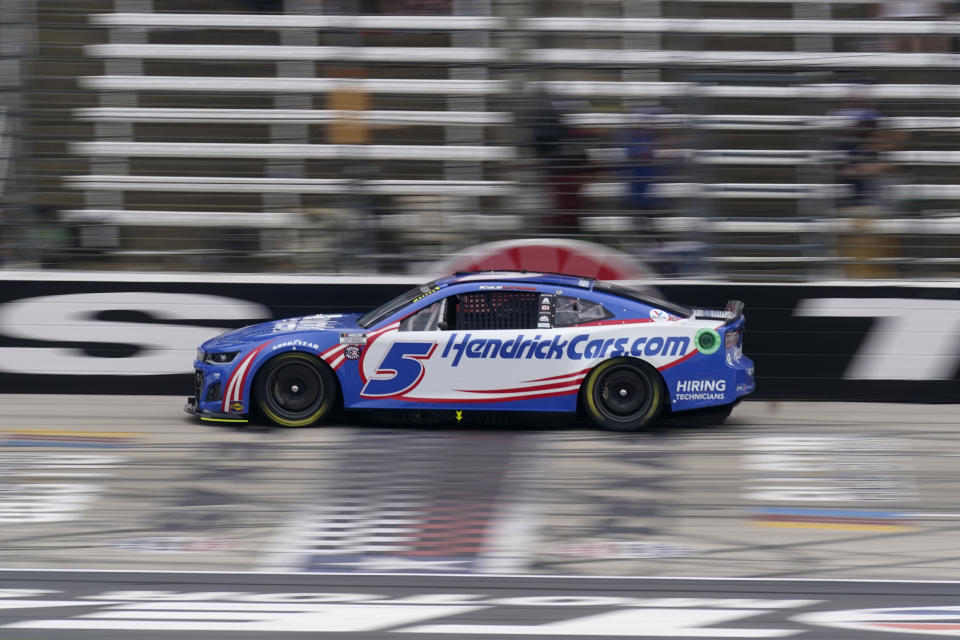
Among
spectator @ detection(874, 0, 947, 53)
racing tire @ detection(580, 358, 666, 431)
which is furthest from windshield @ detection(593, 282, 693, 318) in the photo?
spectator @ detection(874, 0, 947, 53)

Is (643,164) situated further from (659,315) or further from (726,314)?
(659,315)

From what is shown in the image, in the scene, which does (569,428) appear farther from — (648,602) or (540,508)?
(648,602)

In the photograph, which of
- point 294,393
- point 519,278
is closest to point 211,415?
point 294,393

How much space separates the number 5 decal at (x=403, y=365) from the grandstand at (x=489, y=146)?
1920 millimetres

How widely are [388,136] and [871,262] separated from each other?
4263 mm

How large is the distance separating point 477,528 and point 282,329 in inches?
125

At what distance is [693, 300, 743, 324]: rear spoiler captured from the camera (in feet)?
30.0

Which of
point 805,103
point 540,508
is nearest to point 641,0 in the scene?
point 805,103

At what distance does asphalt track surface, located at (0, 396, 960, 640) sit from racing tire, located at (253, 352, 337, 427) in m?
0.14

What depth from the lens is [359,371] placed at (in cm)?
900

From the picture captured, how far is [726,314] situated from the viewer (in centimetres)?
Result: 929

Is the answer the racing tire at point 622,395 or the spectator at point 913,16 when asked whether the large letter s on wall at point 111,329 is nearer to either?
the racing tire at point 622,395

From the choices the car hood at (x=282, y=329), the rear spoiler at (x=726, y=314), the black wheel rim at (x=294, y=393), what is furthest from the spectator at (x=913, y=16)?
the black wheel rim at (x=294, y=393)

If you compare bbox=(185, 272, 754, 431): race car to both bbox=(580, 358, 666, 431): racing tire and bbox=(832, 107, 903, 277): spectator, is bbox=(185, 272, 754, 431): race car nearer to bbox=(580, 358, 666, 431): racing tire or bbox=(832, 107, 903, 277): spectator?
bbox=(580, 358, 666, 431): racing tire
